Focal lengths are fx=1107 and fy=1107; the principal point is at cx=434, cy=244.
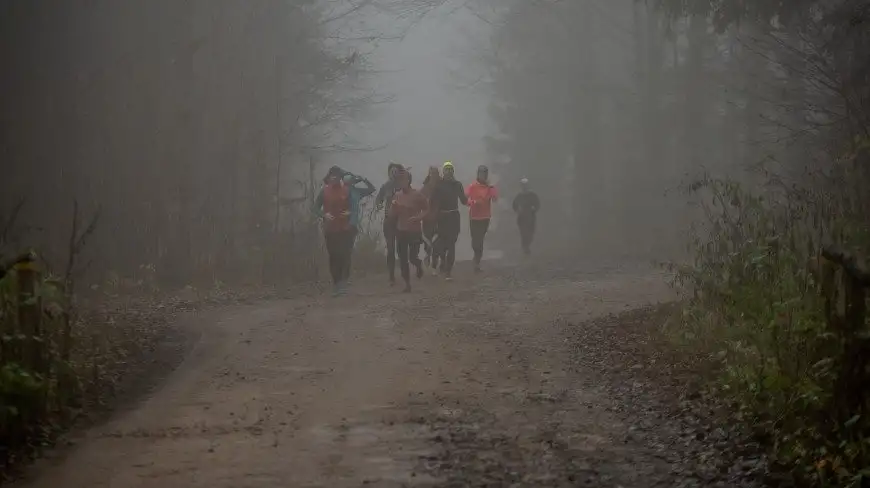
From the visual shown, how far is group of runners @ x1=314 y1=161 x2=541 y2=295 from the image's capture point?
18.7m

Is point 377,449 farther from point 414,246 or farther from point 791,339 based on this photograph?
point 414,246

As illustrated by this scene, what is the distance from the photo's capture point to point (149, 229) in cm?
2045

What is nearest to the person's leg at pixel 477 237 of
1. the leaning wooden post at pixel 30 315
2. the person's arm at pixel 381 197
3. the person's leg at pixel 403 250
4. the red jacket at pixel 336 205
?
the person's arm at pixel 381 197

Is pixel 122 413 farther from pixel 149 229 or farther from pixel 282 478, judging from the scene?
pixel 149 229

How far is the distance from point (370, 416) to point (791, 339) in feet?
10.8

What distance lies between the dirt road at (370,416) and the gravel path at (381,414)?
19mm

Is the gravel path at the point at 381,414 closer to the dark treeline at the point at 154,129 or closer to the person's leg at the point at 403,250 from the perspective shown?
the person's leg at the point at 403,250

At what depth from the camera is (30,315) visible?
852 centimetres

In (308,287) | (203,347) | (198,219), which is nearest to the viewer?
(203,347)

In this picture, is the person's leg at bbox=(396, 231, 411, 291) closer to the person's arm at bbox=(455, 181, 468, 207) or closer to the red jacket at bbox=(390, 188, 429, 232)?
the red jacket at bbox=(390, 188, 429, 232)

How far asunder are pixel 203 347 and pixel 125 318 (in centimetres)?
250

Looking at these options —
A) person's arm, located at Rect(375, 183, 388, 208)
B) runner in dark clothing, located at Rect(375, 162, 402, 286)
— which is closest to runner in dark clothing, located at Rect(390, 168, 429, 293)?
runner in dark clothing, located at Rect(375, 162, 402, 286)

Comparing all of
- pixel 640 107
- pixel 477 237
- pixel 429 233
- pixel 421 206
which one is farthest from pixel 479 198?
pixel 640 107

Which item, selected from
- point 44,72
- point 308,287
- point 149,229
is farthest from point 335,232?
point 44,72
